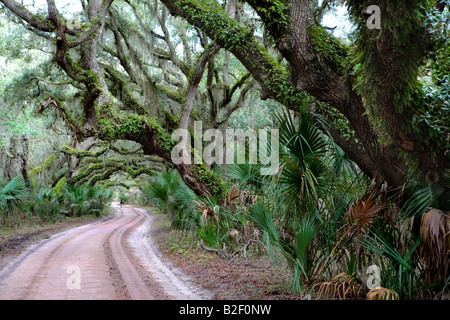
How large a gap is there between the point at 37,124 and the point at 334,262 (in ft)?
56.5

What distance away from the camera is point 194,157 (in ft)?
35.6

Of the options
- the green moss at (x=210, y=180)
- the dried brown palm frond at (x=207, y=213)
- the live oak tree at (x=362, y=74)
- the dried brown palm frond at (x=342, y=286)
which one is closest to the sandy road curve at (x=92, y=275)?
the dried brown palm frond at (x=207, y=213)

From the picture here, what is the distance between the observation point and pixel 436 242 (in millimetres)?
3736

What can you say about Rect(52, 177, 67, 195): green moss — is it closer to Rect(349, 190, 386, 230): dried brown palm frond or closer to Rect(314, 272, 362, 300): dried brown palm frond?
Rect(314, 272, 362, 300): dried brown palm frond

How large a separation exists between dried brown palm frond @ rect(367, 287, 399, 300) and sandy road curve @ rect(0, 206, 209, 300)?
2.61 m

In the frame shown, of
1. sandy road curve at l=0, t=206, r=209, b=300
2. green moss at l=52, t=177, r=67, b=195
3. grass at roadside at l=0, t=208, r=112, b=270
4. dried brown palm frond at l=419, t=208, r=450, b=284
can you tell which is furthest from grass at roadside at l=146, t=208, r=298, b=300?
green moss at l=52, t=177, r=67, b=195

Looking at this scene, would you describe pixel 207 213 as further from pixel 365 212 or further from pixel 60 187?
pixel 60 187

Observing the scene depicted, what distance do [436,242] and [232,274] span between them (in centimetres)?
385

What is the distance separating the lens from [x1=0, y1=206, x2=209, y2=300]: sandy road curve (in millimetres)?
5332

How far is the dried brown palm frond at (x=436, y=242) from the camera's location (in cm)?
370

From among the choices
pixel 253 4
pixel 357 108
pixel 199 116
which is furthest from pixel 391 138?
pixel 199 116

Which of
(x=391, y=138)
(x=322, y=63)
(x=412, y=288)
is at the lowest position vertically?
(x=412, y=288)

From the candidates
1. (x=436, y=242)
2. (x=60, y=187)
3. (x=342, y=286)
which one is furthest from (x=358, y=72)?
(x=60, y=187)
